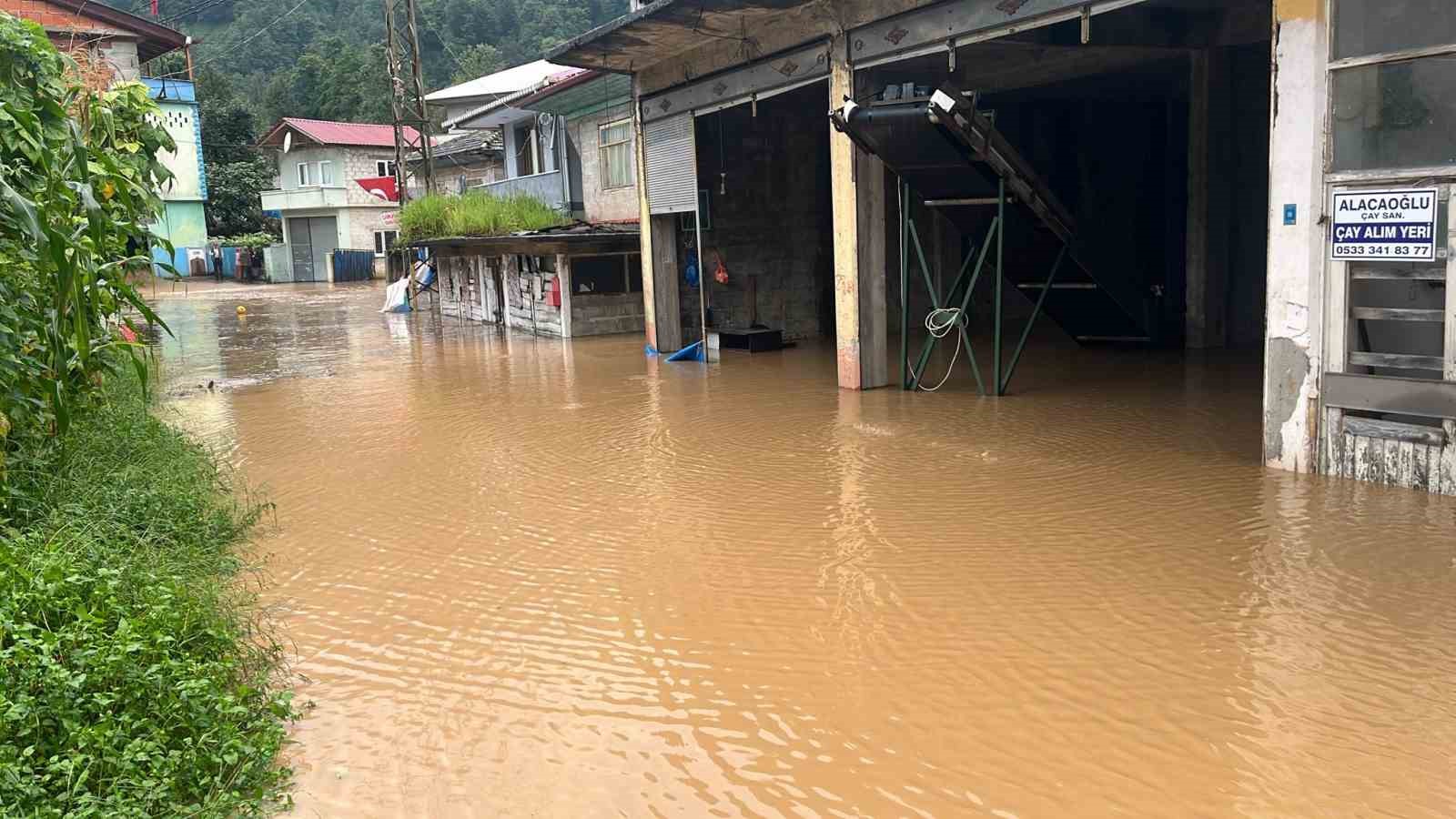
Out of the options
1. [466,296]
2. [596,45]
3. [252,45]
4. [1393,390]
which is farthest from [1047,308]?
[252,45]

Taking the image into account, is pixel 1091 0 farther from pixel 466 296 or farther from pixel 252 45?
pixel 252 45

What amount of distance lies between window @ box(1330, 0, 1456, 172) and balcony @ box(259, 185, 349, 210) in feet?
145

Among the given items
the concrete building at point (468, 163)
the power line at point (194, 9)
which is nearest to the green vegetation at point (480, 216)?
the concrete building at point (468, 163)

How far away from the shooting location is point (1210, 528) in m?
6.93

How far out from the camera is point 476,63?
59625mm

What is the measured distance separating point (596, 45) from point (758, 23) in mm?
2438

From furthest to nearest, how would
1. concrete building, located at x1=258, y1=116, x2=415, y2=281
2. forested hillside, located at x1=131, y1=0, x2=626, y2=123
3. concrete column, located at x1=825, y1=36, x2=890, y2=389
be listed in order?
forested hillside, located at x1=131, y1=0, x2=626, y2=123
concrete building, located at x1=258, y1=116, x2=415, y2=281
concrete column, located at x1=825, y1=36, x2=890, y2=389

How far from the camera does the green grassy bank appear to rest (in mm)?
3674

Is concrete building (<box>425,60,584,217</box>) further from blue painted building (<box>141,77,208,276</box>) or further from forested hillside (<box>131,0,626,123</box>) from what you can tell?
forested hillside (<box>131,0,626,123</box>)

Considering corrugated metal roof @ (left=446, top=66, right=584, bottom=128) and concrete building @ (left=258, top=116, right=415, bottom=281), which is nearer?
corrugated metal roof @ (left=446, top=66, right=584, bottom=128)

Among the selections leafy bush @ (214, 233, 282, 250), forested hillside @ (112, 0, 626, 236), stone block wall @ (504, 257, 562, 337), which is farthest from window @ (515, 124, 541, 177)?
forested hillside @ (112, 0, 626, 236)

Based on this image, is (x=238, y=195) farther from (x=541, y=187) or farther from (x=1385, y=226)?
(x=1385, y=226)

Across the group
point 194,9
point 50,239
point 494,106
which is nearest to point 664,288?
point 494,106

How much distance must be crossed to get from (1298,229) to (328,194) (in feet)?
145
